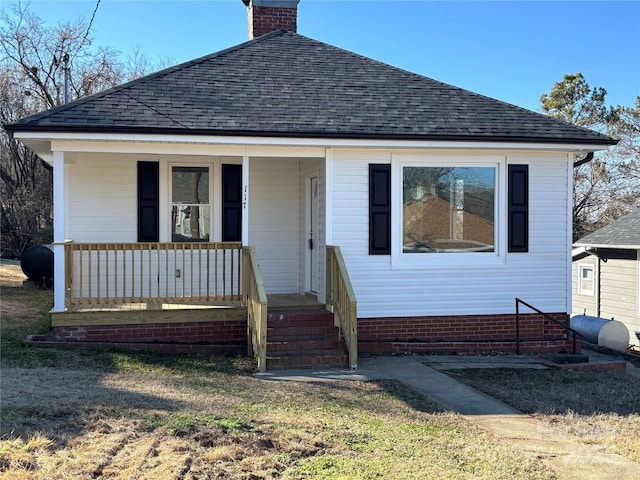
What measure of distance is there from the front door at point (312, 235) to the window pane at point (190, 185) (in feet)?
6.06

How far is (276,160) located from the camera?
38.7ft

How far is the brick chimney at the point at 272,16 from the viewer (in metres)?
14.0

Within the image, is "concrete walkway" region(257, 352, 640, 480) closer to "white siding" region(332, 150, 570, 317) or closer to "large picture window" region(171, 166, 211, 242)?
"white siding" region(332, 150, 570, 317)

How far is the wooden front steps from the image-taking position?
891 centimetres

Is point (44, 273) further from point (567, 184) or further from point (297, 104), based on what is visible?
point (567, 184)

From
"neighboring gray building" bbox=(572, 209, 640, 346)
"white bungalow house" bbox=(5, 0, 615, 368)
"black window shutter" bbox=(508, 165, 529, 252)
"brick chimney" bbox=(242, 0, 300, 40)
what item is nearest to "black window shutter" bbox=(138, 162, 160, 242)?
"white bungalow house" bbox=(5, 0, 615, 368)

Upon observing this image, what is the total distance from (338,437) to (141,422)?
177 centimetres

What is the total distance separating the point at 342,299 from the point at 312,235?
7.03ft

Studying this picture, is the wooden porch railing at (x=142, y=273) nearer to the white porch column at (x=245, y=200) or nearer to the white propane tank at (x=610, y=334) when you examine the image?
the white porch column at (x=245, y=200)

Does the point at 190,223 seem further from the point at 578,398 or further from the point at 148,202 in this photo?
the point at 578,398

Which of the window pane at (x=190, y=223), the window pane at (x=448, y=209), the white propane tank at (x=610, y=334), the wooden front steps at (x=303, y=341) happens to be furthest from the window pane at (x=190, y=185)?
the white propane tank at (x=610, y=334)

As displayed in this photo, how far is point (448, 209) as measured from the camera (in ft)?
34.9

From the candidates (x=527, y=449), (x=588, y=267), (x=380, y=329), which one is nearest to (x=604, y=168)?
(x=588, y=267)

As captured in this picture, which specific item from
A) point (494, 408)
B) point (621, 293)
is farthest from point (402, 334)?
point (621, 293)
